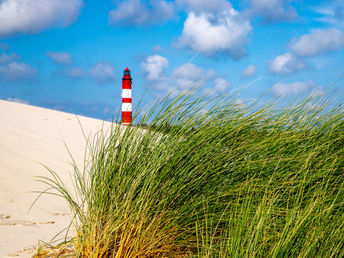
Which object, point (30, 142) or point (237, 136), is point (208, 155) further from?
point (30, 142)

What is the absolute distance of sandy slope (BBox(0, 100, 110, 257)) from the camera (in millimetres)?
3865

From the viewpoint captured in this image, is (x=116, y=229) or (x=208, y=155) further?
(x=208, y=155)

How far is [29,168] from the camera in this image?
639 cm

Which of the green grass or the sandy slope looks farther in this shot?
the sandy slope

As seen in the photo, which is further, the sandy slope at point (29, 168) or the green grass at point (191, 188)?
the sandy slope at point (29, 168)

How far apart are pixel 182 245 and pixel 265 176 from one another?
2.81 feet

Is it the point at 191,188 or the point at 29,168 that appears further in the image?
the point at 29,168

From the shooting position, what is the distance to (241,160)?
2865 millimetres

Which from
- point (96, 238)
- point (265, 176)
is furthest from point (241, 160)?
point (96, 238)

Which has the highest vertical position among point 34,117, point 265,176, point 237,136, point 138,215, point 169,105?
point 34,117

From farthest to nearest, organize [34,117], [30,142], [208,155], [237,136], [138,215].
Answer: [34,117] → [30,142] → [237,136] → [208,155] → [138,215]

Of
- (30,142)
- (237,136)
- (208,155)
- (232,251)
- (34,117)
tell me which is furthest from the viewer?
(34,117)

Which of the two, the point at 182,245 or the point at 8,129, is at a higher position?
the point at 8,129

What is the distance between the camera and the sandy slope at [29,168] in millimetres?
3865
